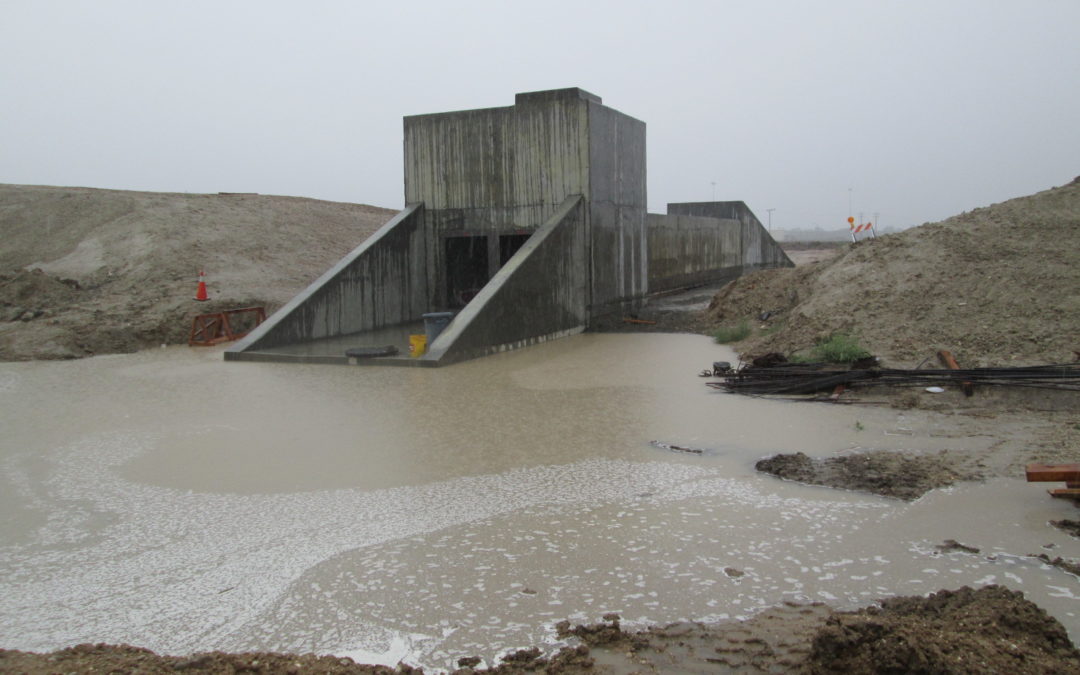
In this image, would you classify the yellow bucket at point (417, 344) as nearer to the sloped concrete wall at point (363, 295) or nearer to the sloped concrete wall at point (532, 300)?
the sloped concrete wall at point (532, 300)

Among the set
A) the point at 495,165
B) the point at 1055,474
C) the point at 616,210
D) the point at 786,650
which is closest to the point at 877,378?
the point at 1055,474

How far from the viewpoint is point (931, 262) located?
41.4 ft

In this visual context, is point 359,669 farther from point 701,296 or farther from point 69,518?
point 701,296

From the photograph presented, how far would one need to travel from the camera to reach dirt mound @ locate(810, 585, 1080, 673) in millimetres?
3068

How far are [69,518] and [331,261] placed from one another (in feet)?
53.8

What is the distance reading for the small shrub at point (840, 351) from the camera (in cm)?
984

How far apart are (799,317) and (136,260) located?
13.7 meters

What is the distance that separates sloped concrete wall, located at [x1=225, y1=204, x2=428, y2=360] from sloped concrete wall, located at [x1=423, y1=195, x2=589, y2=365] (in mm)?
2879

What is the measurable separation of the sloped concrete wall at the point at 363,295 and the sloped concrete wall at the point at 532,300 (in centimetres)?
288

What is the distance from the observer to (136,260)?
1792cm

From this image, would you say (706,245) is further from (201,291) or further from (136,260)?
(136,260)

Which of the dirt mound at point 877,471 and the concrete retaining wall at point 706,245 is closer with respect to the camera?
the dirt mound at point 877,471

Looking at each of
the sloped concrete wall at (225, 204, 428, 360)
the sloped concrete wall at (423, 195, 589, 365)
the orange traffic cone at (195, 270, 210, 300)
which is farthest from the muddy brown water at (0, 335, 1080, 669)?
the orange traffic cone at (195, 270, 210, 300)

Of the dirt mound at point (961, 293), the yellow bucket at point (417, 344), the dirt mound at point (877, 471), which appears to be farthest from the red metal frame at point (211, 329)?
the dirt mound at point (877, 471)
